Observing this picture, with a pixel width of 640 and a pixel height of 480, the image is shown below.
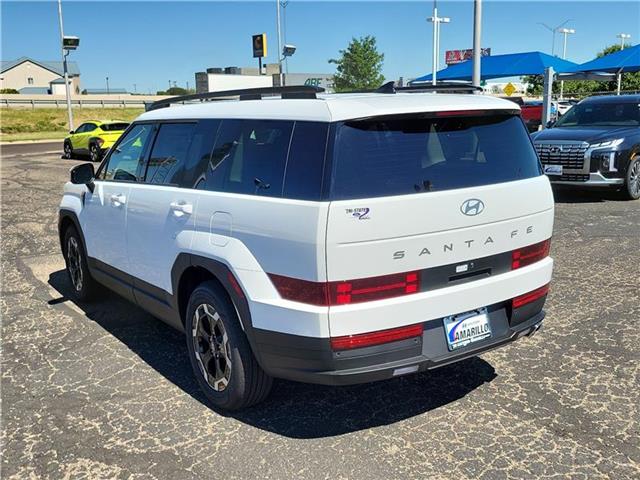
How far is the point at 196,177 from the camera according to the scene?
368 centimetres

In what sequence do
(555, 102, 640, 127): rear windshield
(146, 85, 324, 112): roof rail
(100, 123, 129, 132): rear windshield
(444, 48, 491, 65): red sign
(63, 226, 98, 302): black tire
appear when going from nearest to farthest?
1. (146, 85, 324, 112): roof rail
2. (63, 226, 98, 302): black tire
3. (555, 102, 640, 127): rear windshield
4. (100, 123, 129, 132): rear windshield
5. (444, 48, 491, 65): red sign

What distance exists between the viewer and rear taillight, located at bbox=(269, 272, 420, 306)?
277 centimetres

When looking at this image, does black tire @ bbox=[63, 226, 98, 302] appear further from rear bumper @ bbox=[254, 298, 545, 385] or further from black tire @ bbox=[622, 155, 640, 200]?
black tire @ bbox=[622, 155, 640, 200]

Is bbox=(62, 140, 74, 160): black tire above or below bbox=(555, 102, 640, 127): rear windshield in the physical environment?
below

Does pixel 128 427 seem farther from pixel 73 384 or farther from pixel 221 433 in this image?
pixel 73 384

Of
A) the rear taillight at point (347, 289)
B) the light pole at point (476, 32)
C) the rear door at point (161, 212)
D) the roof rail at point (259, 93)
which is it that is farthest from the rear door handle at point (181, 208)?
the light pole at point (476, 32)

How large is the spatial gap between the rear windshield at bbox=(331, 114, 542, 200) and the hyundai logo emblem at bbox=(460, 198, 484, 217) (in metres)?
0.09

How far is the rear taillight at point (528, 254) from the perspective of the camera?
11.0ft

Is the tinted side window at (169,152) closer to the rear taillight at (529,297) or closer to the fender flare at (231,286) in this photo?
the fender flare at (231,286)

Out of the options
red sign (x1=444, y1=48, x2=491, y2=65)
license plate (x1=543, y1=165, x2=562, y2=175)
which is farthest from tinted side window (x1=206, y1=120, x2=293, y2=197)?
red sign (x1=444, y1=48, x2=491, y2=65)

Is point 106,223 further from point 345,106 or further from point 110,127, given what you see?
point 110,127

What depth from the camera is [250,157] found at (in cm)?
333

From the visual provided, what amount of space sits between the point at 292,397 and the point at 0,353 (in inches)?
93.0

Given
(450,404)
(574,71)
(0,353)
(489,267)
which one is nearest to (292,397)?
(450,404)
